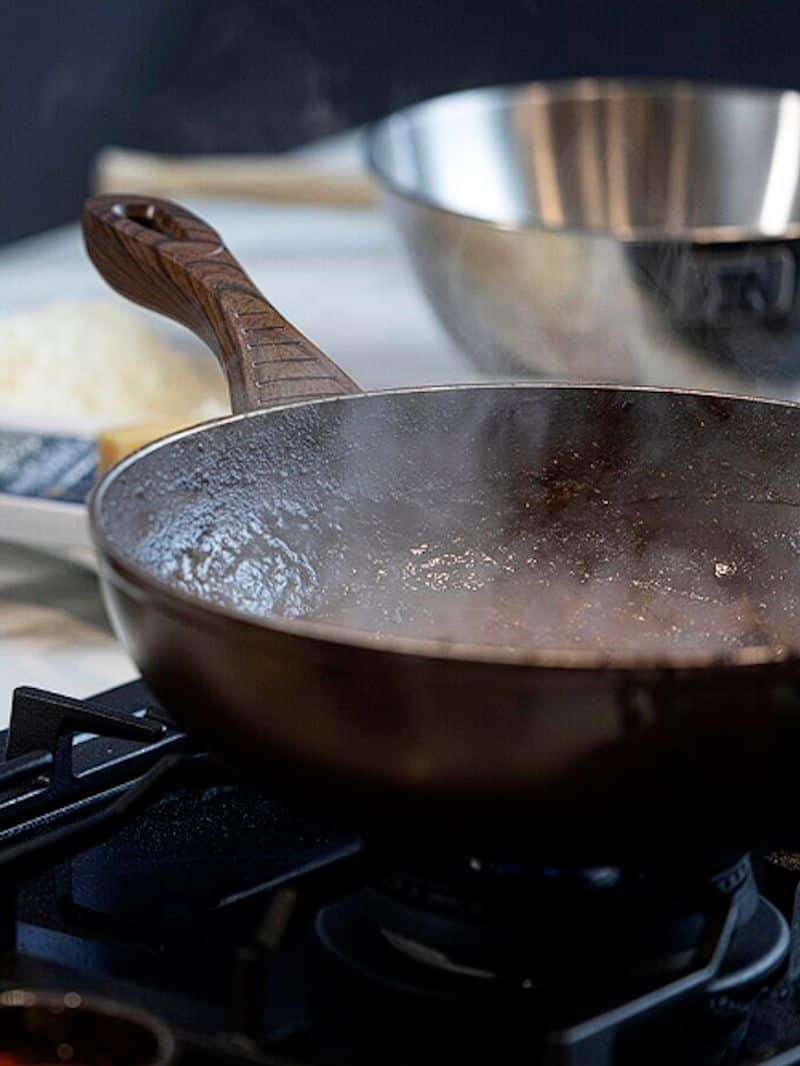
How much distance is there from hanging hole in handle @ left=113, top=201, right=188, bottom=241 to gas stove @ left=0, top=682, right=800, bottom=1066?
317 millimetres

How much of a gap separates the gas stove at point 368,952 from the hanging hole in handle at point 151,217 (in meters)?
0.32

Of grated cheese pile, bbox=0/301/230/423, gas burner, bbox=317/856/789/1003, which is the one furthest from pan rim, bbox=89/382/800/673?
grated cheese pile, bbox=0/301/230/423

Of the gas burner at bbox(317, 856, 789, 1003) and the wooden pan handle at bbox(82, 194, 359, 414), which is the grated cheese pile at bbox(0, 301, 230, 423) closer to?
the wooden pan handle at bbox(82, 194, 359, 414)

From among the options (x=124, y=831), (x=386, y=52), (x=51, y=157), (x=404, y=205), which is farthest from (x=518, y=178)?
(x=124, y=831)

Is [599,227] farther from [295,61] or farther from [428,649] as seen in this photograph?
[428,649]

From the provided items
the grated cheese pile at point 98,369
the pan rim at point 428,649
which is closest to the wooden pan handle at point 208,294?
the pan rim at point 428,649

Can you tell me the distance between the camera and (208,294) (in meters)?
0.92

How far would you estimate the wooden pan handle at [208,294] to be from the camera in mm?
881

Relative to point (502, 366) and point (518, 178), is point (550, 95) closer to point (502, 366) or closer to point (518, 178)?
point (518, 178)

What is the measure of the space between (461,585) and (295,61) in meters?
1.94

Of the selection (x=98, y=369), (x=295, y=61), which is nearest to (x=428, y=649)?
(x=98, y=369)

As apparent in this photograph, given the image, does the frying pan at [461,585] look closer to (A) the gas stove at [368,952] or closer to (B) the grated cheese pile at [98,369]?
(A) the gas stove at [368,952]

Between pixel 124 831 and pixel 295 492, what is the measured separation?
0.55 feet

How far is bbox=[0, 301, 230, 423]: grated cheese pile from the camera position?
1.48m
